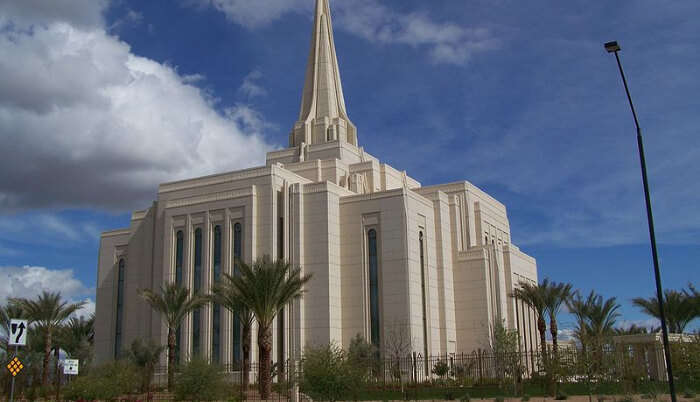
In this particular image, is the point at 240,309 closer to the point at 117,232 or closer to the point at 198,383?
the point at 198,383

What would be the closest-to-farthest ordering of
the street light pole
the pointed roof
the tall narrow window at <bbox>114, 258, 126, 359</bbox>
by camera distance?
the street light pole
the tall narrow window at <bbox>114, 258, 126, 359</bbox>
the pointed roof

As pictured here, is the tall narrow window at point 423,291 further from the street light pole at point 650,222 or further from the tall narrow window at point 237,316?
the street light pole at point 650,222

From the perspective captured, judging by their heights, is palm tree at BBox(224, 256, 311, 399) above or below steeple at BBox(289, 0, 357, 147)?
below

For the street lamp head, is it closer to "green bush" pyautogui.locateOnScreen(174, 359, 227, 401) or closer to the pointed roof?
"green bush" pyautogui.locateOnScreen(174, 359, 227, 401)

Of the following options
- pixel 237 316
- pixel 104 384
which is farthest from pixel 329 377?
pixel 237 316

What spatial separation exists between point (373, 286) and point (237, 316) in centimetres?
835

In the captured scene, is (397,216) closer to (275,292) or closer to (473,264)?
(473,264)

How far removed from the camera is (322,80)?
58125mm

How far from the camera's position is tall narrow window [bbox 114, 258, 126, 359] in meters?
49.5

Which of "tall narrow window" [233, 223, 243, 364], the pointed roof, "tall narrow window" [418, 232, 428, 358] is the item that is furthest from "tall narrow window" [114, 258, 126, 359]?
"tall narrow window" [418, 232, 428, 358]

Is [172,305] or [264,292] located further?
[172,305]

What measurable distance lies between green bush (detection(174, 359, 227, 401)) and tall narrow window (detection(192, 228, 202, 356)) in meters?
15.8

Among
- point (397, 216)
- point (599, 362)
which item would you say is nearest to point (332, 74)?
point (397, 216)

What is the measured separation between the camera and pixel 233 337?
43844 mm
